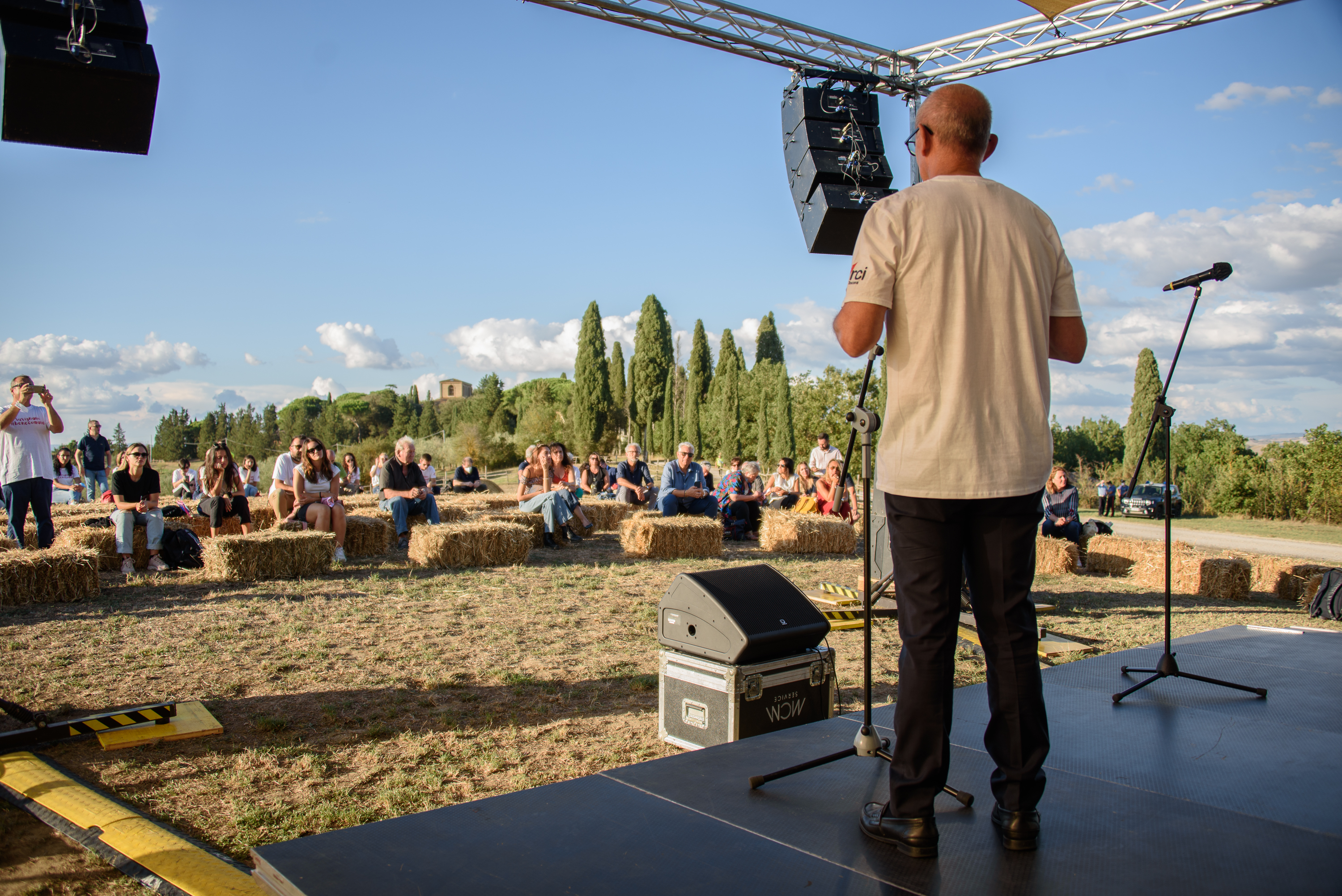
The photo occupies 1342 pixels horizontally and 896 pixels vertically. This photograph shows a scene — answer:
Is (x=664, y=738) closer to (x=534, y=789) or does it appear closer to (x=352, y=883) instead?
(x=534, y=789)

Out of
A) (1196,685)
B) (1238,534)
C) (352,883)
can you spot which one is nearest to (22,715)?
(352,883)

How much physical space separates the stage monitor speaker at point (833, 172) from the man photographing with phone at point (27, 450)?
261 inches

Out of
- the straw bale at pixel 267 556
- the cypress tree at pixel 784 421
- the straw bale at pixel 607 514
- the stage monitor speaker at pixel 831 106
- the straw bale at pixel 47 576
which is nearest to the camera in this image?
the straw bale at pixel 47 576

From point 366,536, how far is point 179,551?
70.2 inches

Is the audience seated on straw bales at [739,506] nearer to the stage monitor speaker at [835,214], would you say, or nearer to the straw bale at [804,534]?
the straw bale at [804,534]

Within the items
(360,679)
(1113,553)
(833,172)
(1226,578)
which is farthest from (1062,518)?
(360,679)

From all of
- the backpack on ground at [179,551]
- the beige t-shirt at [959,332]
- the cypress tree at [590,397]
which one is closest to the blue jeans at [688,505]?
the backpack on ground at [179,551]

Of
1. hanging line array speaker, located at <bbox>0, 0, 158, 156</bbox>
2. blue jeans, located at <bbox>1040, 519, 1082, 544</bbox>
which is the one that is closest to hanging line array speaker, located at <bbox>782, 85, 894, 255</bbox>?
blue jeans, located at <bbox>1040, 519, 1082, 544</bbox>

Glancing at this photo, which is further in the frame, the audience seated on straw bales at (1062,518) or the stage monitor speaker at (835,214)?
the audience seated on straw bales at (1062,518)

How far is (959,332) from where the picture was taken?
194 cm

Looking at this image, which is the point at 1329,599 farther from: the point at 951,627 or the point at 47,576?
the point at 47,576

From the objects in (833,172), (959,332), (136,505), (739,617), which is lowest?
(739,617)

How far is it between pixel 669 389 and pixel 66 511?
44671mm

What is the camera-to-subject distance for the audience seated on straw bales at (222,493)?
369 inches
